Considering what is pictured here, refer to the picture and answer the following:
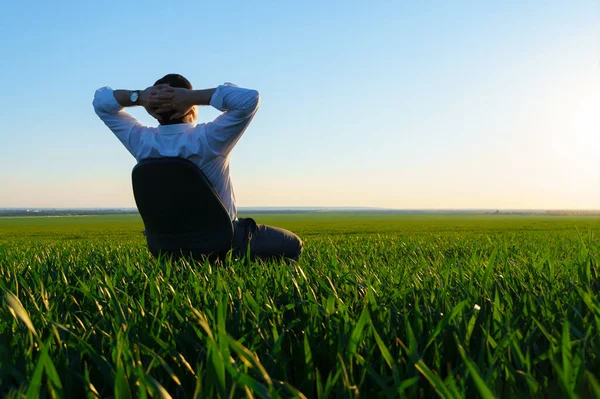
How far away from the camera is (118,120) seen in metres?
3.40

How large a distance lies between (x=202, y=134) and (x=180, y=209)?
54 cm

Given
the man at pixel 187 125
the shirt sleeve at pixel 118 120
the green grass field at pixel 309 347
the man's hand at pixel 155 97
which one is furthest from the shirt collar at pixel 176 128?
the green grass field at pixel 309 347

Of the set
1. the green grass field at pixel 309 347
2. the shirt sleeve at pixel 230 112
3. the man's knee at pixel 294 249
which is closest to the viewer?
the green grass field at pixel 309 347

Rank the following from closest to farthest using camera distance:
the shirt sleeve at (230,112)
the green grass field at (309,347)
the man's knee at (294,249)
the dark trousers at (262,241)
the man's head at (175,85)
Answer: the green grass field at (309,347), the shirt sleeve at (230,112), the man's head at (175,85), the dark trousers at (262,241), the man's knee at (294,249)

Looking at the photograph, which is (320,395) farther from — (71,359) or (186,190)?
(186,190)

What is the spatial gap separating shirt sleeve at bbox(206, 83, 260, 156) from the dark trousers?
778mm

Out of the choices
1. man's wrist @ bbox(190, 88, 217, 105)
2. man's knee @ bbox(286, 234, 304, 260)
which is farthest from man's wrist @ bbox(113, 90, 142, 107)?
man's knee @ bbox(286, 234, 304, 260)

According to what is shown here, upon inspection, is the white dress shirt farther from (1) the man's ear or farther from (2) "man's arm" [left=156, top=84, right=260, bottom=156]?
(1) the man's ear

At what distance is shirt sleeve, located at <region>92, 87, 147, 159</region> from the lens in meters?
3.32

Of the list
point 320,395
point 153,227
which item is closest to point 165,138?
point 153,227

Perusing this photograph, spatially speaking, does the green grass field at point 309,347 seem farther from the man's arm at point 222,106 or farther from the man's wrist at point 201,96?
the man's wrist at point 201,96

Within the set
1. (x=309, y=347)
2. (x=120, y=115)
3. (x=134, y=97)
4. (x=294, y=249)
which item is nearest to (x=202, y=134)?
(x=134, y=97)

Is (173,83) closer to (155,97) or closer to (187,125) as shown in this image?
(155,97)

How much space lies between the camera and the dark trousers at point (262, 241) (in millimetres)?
3529
